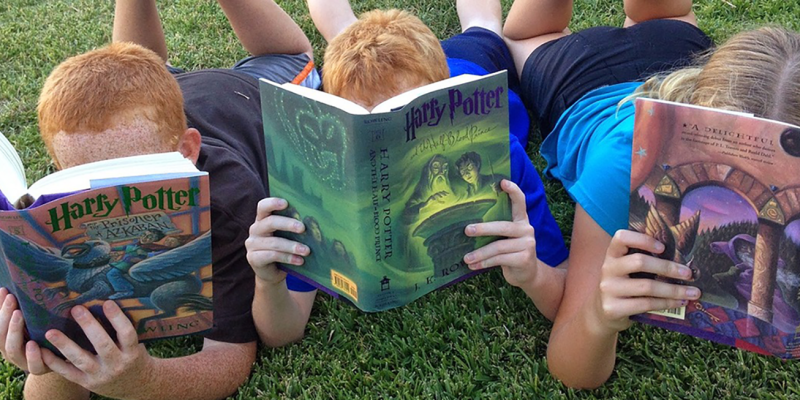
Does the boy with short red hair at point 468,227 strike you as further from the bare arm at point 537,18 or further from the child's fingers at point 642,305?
the bare arm at point 537,18

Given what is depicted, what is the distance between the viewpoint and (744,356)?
180 cm

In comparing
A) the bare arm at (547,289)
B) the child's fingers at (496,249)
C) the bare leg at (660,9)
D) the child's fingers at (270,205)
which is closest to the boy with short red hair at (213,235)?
the child's fingers at (270,205)

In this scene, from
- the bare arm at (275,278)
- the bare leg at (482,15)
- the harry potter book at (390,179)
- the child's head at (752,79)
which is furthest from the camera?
the bare leg at (482,15)

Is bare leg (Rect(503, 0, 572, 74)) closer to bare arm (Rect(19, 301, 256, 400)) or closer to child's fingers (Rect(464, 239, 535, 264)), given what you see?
child's fingers (Rect(464, 239, 535, 264))

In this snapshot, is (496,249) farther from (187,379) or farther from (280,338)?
(187,379)

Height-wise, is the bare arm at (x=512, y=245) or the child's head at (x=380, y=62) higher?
the child's head at (x=380, y=62)

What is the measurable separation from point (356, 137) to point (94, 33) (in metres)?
2.68

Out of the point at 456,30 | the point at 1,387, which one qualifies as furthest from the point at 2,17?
the point at 1,387

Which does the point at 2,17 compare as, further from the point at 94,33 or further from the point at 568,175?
the point at 568,175

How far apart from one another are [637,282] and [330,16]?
2076 mm

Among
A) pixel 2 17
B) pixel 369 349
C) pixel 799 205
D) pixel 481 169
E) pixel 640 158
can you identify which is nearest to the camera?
pixel 799 205

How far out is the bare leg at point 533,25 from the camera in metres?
2.85

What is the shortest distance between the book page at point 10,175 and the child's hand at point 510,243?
0.84 meters

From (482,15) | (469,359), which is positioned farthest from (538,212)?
(482,15)
